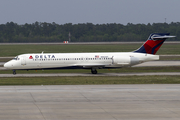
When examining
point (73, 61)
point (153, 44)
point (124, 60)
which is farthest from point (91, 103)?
point (153, 44)

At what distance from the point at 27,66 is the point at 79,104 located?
21331 millimetres

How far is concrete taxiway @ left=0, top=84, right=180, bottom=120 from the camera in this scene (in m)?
15.5

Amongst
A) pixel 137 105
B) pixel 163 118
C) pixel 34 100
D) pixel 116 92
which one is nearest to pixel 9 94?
pixel 34 100

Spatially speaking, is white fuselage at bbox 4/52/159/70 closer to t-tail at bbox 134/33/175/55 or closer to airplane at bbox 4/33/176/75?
airplane at bbox 4/33/176/75

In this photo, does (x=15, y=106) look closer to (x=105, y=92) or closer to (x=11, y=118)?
(x=11, y=118)

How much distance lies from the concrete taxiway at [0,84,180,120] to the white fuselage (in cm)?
1324

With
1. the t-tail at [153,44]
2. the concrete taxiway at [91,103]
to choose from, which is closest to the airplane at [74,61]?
the t-tail at [153,44]

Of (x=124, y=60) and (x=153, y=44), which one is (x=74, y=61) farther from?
(x=153, y=44)

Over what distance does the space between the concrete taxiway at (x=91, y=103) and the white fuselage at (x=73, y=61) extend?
1324 cm

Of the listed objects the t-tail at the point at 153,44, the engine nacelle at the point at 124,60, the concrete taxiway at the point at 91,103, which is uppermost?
the t-tail at the point at 153,44

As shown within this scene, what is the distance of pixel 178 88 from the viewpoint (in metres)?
24.5

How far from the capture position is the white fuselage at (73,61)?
3819 cm

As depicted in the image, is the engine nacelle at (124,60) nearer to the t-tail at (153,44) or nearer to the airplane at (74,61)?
the airplane at (74,61)

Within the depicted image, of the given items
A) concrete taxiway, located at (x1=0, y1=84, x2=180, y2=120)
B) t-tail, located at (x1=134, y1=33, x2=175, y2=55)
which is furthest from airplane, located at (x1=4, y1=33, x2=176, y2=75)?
concrete taxiway, located at (x1=0, y1=84, x2=180, y2=120)
